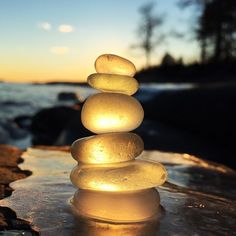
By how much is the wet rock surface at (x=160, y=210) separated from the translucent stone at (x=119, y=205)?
0.05 m

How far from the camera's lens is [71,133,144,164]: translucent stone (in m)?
1.80

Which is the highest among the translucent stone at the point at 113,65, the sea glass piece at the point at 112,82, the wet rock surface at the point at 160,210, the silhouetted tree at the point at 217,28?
the silhouetted tree at the point at 217,28

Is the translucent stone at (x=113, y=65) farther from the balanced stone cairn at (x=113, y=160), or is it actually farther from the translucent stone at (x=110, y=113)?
the translucent stone at (x=110, y=113)

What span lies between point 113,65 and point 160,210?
703 millimetres

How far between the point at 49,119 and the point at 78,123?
169 inches

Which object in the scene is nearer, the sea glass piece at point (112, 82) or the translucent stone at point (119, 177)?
the translucent stone at point (119, 177)

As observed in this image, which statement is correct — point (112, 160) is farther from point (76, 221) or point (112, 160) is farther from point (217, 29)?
point (217, 29)

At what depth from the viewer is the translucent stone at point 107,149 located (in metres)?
1.80

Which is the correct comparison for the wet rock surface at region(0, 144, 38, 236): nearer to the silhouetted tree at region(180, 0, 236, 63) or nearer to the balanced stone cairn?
the balanced stone cairn

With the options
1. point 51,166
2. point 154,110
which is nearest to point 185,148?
point 154,110

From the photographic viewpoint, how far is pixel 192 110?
25.9ft

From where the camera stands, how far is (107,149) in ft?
5.91

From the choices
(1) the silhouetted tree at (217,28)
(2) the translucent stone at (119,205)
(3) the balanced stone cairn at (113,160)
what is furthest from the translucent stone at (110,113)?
(1) the silhouetted tree at (217,28)

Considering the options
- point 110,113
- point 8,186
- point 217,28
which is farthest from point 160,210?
point 217,28
